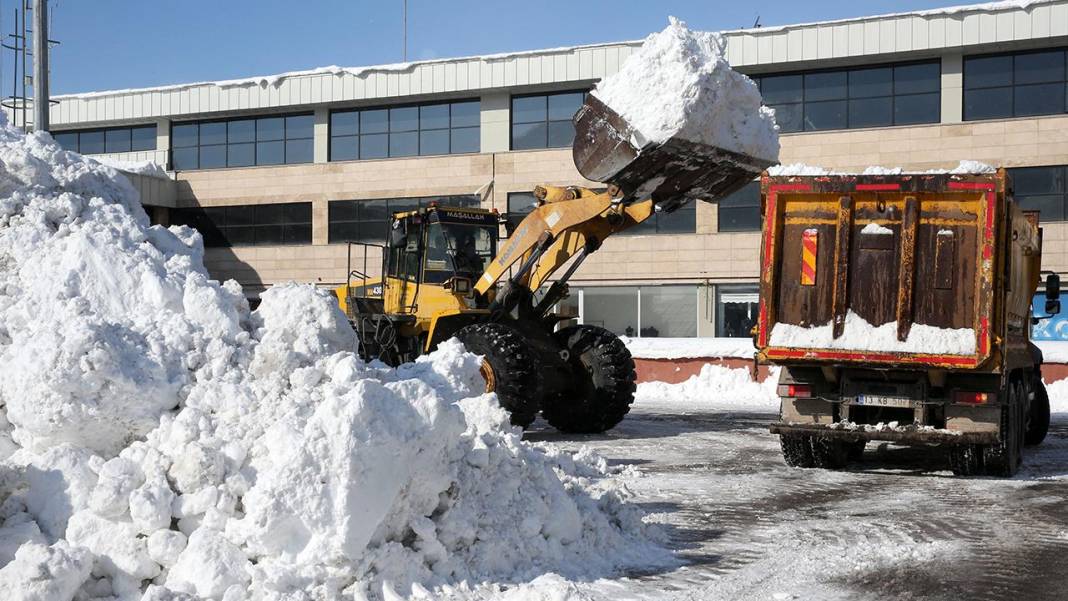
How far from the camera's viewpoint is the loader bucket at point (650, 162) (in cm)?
1179

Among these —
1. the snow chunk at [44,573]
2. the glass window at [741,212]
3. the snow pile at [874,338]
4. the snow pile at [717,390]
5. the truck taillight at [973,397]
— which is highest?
the glass window at [741,212]

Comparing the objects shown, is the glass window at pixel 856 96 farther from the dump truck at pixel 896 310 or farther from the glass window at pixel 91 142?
the glass window at pixel 91 142

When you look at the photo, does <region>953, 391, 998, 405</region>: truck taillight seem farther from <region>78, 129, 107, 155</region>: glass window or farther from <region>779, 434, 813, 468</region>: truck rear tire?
<region>78, 129, 107, 155</region>: glass window

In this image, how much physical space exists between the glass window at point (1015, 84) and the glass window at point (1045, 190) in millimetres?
1398

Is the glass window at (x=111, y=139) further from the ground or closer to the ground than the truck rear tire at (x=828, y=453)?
further from the ground

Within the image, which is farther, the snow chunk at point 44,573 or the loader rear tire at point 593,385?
the loader rear tire at point 593,385

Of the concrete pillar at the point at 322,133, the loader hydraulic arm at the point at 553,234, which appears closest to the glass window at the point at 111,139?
the concrete pillar at the point at 322,133

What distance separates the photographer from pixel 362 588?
5.69 m

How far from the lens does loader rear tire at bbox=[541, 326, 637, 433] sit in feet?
46.9

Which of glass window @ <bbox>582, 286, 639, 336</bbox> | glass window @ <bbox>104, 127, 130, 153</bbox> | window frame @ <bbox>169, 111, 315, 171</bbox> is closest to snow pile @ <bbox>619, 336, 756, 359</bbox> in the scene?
glass window @ <bbox>582, 286, 639, 336</bbox>

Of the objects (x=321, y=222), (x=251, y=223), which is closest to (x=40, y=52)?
(x=321, y=222)

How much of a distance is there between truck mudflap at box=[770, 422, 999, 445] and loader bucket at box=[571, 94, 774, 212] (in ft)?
9.31

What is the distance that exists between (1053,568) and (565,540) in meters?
3.04

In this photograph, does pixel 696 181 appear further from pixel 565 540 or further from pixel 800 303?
pixel 565 540
